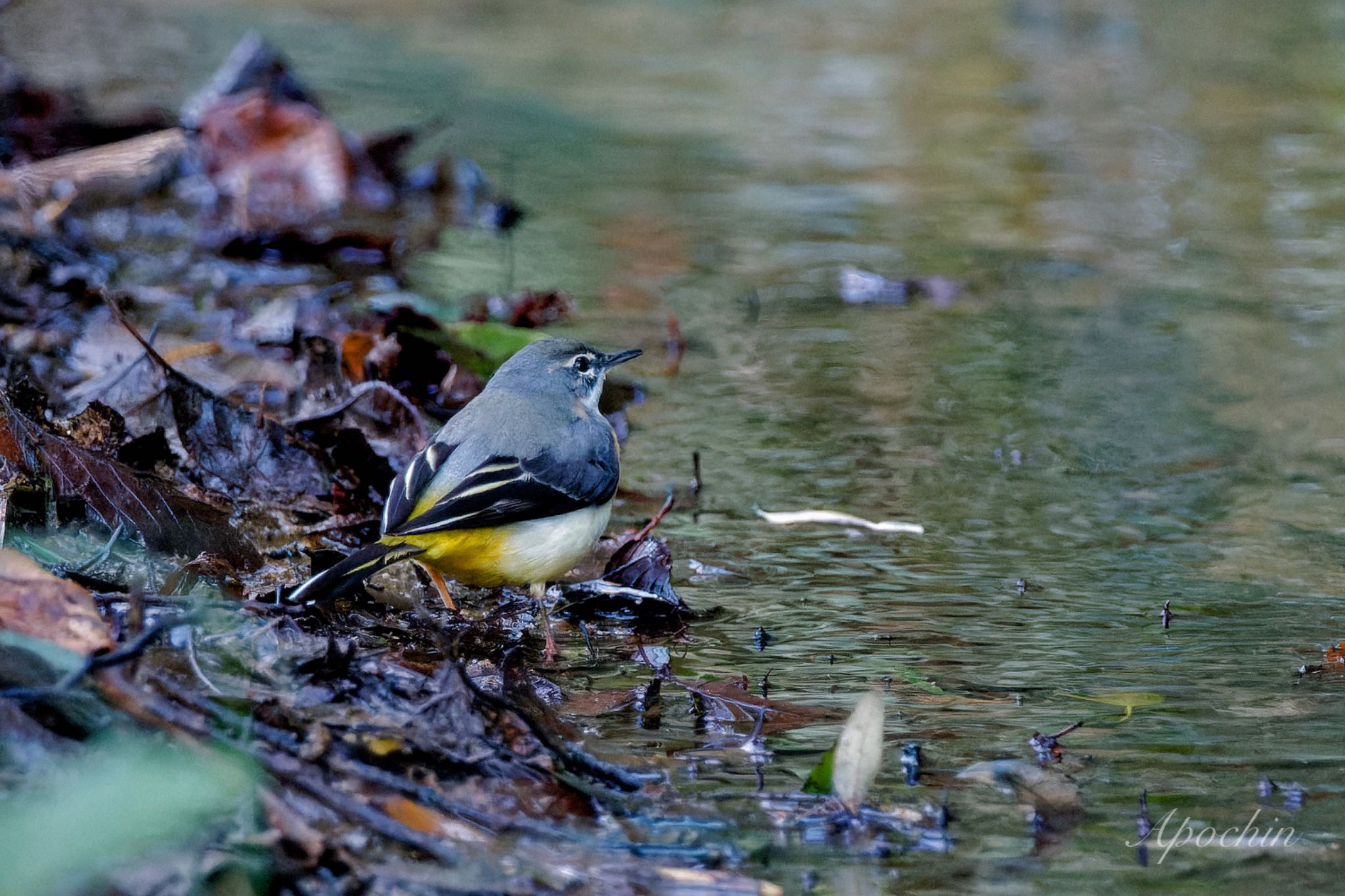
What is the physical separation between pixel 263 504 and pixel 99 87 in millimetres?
8021

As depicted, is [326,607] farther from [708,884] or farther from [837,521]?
[837,521]

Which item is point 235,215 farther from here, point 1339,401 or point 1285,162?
point 1285,162

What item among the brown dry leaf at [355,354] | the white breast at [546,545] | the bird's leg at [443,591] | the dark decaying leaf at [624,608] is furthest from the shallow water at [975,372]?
the brown dry leaf at [355,354]

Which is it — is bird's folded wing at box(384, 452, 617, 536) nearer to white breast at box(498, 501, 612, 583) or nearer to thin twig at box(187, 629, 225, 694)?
white breast at box(498, 501, 612, 583)

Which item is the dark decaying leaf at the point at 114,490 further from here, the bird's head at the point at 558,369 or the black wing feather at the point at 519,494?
the bird's head at the point at 558,369

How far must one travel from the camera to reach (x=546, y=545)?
4.04 m

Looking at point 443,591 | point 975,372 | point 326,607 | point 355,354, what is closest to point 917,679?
Answer: point 443,591

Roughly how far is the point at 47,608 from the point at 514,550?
1.44m

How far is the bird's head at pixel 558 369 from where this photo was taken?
4.73m

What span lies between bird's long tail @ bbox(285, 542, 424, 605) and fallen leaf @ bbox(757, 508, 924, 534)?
1564 mm

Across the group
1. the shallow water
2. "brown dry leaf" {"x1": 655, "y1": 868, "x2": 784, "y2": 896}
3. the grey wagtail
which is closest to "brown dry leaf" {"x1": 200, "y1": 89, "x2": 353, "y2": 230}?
the shallow water

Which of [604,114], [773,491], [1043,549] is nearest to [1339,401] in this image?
[1043,549]

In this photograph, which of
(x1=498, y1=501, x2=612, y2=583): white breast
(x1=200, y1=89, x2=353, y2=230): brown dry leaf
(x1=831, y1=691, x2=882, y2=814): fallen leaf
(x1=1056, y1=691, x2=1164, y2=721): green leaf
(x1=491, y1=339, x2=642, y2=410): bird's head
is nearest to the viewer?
(x1=831, y1=691, x2=882, y2=814): fallen leaf

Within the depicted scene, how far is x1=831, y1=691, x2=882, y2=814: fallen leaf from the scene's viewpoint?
113 inches
